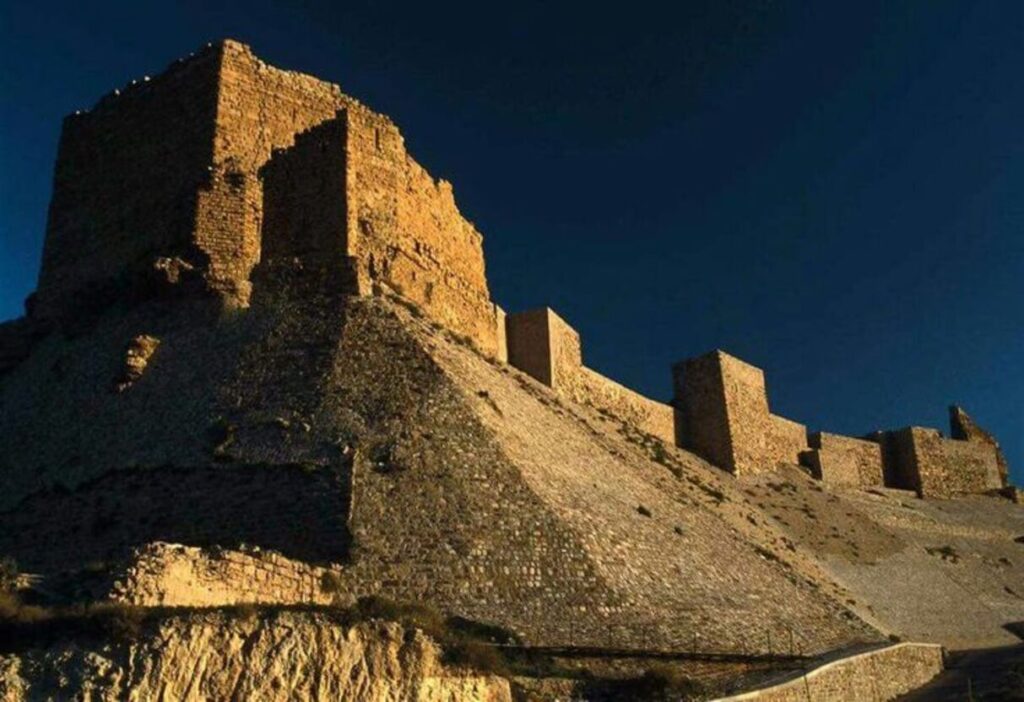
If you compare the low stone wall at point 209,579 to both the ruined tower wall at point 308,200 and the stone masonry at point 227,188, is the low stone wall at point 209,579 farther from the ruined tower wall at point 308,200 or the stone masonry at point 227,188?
the ruined tower wall at point 308,200

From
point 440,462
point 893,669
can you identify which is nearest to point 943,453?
point 893,669

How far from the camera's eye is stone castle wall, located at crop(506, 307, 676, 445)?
2938cm

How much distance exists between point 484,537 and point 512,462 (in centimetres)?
195

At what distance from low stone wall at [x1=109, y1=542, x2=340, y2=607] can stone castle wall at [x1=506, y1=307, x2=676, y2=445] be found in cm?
1622

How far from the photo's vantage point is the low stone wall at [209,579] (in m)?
10.5

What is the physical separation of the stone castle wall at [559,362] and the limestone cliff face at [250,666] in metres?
18.9

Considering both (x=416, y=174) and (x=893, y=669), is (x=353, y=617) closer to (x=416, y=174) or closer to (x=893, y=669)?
(x=893, y=669)

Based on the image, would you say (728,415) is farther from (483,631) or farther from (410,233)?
(483,631)

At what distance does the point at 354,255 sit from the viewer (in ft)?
68.6

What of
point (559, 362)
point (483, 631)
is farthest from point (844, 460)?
point (483, 631)

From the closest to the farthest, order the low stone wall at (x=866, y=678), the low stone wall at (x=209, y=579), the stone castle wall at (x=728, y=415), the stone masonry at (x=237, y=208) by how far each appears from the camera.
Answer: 1. the low stone wall at (x=209, y=579)
2. the low stone wall at (x=866, y=678)
3. the stone masonry at (x=237, y=208)
4. the stone castle wall at (x=728, y=415)

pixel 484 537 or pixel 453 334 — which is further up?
pixel 453 334

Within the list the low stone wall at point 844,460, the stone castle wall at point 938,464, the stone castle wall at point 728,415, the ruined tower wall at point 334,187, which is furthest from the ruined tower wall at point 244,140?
the stone castle wall at point 938,464

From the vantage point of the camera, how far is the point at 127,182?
22.6 m
